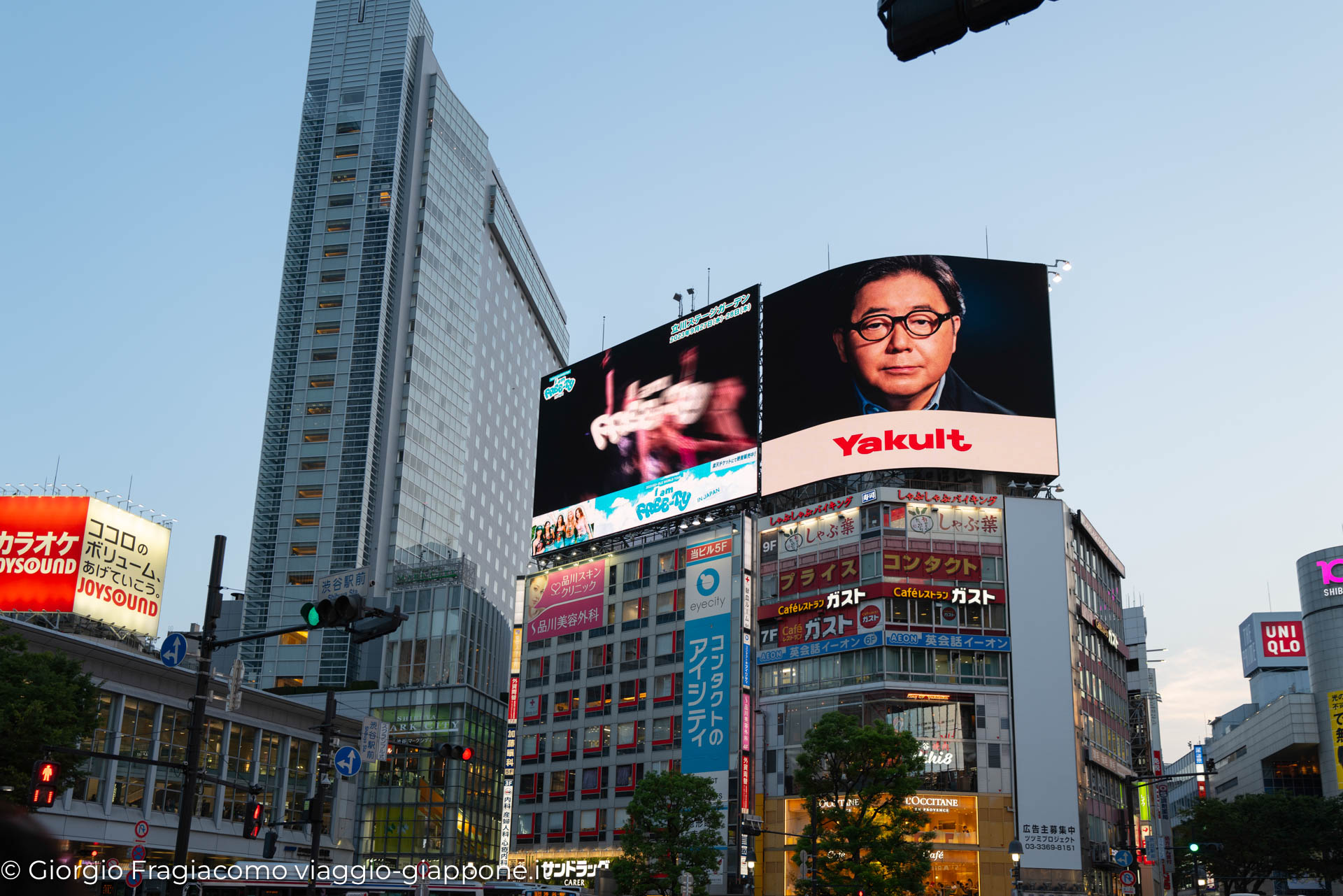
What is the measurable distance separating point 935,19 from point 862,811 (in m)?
60.1

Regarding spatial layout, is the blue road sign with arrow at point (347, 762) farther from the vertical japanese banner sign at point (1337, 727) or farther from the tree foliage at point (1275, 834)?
the vertical japanese banner sign at point (1337, 727)

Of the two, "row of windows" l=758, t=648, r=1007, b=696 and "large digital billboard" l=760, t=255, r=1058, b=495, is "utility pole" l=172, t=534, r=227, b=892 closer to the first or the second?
"row of windows" l=758, t=648, r=1007, b=696

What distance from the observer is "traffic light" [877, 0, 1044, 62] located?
23.6 ft

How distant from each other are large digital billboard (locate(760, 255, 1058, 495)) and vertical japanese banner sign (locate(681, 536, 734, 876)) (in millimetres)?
8121

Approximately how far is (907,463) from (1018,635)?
14241 mm

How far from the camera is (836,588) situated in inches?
3433

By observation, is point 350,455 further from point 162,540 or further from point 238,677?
point 238,677

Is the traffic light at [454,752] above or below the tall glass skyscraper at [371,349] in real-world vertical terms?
below

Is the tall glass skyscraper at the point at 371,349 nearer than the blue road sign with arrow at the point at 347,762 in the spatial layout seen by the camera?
No

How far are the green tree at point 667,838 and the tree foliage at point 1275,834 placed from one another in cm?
5261

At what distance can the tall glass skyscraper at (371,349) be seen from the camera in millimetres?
132125

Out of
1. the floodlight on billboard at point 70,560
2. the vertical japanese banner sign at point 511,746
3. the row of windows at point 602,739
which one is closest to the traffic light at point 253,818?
the floodlight on billboard at point 70,560

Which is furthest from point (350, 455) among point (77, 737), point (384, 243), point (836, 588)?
point (77, 737)

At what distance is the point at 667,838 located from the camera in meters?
70.9
